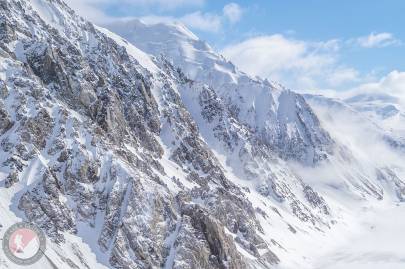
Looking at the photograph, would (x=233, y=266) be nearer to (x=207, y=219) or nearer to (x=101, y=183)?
(x=207, y=219)

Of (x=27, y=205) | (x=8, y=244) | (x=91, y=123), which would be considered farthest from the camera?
(x=91, y=123)

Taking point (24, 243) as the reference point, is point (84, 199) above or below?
above

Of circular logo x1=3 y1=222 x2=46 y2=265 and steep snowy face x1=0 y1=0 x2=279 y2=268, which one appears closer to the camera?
circular logo x1=3 y1=222 x2=46 y2=265

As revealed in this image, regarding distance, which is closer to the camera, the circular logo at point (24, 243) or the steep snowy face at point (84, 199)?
the circular logo at point (24, 243)

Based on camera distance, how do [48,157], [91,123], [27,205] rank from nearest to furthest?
[27,205], [48,157], [91,123]

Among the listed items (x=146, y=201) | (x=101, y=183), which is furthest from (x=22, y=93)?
(x=146, y=201)

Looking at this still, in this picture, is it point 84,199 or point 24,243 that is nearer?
point 24,243

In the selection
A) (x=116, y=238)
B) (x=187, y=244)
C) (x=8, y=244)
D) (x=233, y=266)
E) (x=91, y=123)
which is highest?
(x=91, y=123)

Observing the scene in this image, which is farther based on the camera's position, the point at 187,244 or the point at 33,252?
the point at 187,244
